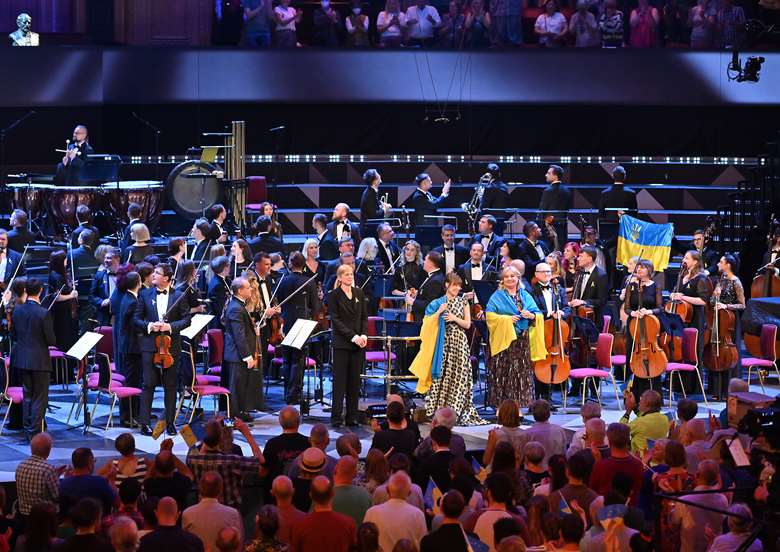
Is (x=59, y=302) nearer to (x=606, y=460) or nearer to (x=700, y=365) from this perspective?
(x=700, y=365)

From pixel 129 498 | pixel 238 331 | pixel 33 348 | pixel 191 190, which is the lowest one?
pixel 129 498

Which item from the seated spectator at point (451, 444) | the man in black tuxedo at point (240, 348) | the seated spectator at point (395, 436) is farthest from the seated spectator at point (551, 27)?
the seated spectator at point (451, 444)

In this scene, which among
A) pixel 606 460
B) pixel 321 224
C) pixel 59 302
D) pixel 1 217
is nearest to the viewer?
pixel 606 460

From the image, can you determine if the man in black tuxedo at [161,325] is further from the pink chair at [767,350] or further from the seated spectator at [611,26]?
the seated spectator at [611,26]

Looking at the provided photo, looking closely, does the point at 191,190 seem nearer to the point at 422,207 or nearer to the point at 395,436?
the point at 422,207

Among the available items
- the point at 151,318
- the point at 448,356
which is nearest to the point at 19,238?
Result: the point at 151,318

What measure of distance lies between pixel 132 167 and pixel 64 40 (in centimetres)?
279

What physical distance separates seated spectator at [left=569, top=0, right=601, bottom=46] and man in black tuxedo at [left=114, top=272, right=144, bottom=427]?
10046 mm

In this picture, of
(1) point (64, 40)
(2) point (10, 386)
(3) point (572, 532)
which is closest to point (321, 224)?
(2) point (10, 386)

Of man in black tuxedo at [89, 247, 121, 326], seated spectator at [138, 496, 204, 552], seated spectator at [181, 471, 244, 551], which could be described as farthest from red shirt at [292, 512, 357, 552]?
man in black tuxedo at [89, 247, 121, 326]

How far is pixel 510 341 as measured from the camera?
12086 mm

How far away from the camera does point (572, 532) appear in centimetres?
634

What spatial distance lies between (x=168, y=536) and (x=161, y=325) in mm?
5069

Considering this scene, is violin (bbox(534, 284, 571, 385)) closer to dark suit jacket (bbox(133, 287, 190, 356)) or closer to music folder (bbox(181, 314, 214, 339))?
music folder (bbox(181, 314, 214, 339))
